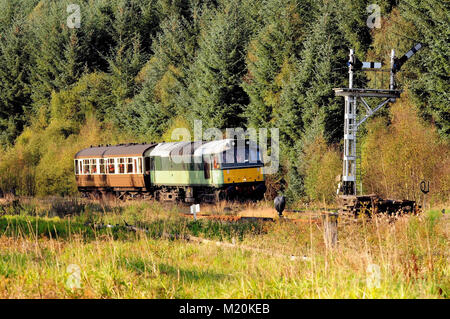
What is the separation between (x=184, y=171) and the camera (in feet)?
83.6

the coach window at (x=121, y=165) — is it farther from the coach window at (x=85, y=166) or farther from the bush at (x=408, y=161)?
the bush at (x=408, y=161)

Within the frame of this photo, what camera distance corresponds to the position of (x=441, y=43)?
25.4 m

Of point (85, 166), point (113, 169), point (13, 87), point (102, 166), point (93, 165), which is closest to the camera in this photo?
point (113, 169)

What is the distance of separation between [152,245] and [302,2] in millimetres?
29124

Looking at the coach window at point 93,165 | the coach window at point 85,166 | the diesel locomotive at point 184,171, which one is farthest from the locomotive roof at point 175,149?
the coach window at point 85,166

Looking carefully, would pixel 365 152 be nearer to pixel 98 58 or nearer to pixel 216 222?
pixel 216 222

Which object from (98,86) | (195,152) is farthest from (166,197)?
(98,86)

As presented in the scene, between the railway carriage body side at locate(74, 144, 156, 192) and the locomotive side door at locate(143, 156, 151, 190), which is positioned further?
the railway carriage body side at locate(74, 144, 156, 192)

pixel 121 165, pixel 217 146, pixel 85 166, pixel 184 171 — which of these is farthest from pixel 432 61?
pixel 85 166

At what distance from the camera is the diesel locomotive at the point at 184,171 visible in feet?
77.9

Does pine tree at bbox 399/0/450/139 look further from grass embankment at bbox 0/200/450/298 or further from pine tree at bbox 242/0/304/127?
grass embankment at bbox 0/200/450/298

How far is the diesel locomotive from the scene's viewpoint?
77.9 feet

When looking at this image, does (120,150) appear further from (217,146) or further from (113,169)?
(217,146)

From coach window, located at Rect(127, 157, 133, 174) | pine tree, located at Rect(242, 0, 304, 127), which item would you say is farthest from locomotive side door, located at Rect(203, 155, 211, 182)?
pine tree, located at Rect(242, 0, 304, 127)
